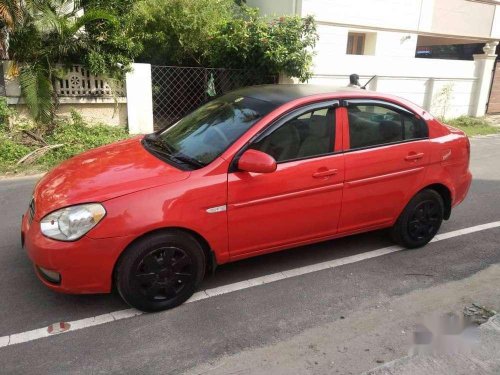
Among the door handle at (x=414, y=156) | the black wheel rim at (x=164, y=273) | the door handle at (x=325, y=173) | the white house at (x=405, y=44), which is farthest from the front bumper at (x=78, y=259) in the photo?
the white house at (x=405, y=44)

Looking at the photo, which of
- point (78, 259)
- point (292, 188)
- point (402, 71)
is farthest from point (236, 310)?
point (402, 71)

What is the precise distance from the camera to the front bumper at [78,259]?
2912mm

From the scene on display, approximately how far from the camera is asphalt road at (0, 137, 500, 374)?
2768 mm

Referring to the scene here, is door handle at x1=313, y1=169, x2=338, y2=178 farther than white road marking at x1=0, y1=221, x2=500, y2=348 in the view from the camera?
Yes

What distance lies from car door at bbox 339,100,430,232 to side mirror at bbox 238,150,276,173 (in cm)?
85

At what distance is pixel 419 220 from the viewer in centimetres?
437

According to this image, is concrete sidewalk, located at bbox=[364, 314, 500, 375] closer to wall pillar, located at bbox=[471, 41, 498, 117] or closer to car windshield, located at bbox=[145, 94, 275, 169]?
car windshield, located at bbox=[145, 94, 275, 169]

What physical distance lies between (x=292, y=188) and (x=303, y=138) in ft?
1.46

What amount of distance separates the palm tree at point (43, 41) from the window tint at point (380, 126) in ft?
19.8

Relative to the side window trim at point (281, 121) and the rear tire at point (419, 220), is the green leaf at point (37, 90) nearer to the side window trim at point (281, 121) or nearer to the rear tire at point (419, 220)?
the side window trim at point (281, 121)

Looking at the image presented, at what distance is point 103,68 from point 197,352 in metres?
7.29

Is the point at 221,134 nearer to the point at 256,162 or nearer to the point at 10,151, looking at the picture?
the point at 256,162

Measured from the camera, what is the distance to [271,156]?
341cm

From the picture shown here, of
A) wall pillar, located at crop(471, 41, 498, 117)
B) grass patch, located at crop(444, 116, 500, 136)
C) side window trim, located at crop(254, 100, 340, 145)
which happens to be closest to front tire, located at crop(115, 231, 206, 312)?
side window trim, located at crop(254, 100, 340, 145)
